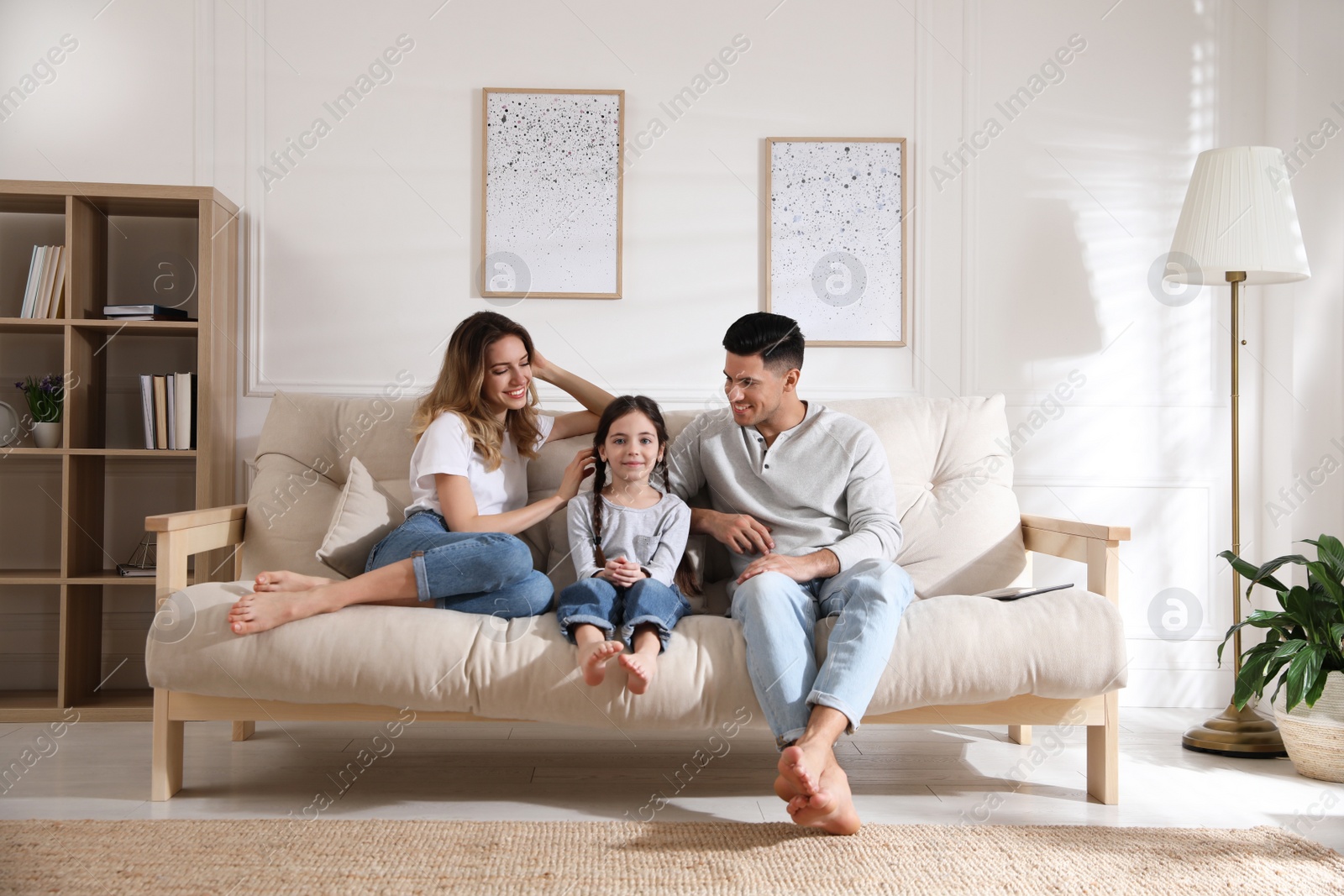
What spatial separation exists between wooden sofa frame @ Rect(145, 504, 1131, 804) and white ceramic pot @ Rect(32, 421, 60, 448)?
3.16 ft

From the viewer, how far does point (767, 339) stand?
6.87 feet

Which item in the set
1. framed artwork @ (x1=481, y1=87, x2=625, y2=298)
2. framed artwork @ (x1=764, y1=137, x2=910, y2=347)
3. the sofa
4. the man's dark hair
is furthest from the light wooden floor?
framed artwork @ (x1=481, y1=87, x2=625, y2=298)

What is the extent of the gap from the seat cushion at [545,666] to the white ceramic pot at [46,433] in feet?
3.97

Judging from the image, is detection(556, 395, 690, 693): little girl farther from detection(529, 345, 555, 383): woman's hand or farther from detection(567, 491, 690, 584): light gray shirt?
detection(529, 345, 555, 383): woman's hand

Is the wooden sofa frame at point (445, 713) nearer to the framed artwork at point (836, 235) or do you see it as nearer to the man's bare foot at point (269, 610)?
the man's bare foot at point (269, 610)

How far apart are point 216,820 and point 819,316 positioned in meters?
2.06

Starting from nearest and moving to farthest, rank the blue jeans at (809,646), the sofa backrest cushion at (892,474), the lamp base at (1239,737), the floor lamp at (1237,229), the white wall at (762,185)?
1. the blue jeans at (809,646)
2. the sofa backrest cushion at (892,474)
3. the lamp base at (1239,737)
4. the floor lamp at (1237,229)
5. the white wall at (762,185)

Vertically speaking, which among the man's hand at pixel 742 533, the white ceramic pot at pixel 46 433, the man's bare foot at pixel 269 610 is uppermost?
the white ceramic pot at pixel 46 433

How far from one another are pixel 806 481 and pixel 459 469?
2.56 ft

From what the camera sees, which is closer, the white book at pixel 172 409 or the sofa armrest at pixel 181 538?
the sofa armrest at pixel 181 538

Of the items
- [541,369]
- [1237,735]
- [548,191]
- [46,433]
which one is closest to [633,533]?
[541,369]

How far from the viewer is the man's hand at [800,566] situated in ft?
6.24

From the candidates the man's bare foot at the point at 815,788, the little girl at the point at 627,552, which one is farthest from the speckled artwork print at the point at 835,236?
the man's bare foot at the point at 815,788

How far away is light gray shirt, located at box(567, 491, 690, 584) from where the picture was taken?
1954 mm
